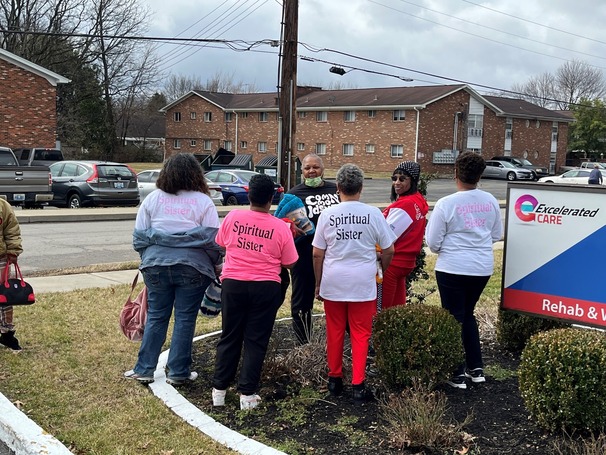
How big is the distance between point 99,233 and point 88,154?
38.0 meters

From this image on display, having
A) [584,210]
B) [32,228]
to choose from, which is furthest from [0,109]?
[584,210]

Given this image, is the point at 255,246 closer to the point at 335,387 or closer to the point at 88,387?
the point at 335,387

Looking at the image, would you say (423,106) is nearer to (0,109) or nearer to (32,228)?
(0,109)

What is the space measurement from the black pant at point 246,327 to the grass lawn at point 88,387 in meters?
0.49

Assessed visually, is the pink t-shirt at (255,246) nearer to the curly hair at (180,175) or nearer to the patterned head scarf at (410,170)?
the curly hair at (180,175)

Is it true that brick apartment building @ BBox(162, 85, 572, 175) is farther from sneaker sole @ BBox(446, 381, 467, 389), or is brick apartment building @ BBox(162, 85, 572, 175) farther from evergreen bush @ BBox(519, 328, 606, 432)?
evergreen bush @ BBox(519, 328, 606, 432)

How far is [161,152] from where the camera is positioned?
2539 inches

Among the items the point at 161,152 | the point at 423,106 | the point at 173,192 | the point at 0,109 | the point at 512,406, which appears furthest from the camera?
the point at 161,152

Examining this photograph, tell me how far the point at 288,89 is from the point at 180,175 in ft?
41.5

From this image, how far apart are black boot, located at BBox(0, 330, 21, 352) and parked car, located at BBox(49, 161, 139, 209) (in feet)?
48.0

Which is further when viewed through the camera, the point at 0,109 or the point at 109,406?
the point at 0,109

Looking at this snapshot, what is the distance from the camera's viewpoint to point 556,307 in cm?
493

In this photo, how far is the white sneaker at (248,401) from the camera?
15.0 feet

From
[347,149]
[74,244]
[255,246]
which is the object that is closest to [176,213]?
[255,246]
